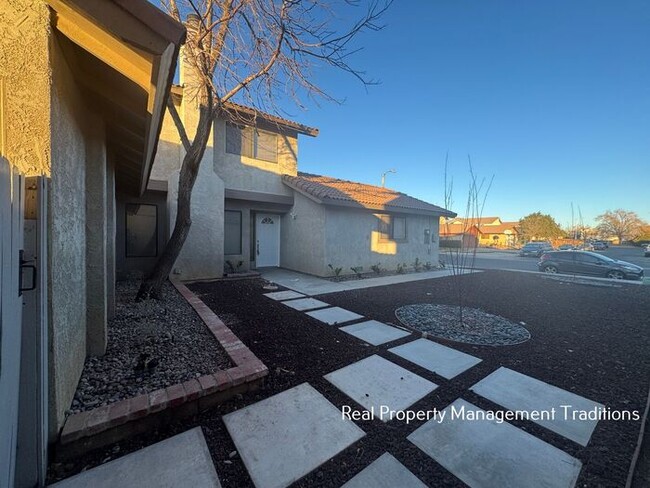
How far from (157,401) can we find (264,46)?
547cm

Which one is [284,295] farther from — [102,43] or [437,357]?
[102,43]

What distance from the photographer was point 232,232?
9.58 metres

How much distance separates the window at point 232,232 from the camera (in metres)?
9.41

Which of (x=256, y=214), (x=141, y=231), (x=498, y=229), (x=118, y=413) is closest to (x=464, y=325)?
(x=118, y=413)

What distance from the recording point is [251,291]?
6.95 meters

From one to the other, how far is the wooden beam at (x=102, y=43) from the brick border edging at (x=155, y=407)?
2.45 m

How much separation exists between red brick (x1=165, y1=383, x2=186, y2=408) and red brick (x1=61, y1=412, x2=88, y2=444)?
21.1 inches

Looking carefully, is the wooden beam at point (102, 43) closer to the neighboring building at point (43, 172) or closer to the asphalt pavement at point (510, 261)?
the neighboring building at point (43, 172)

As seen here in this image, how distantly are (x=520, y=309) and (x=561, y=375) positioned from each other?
3.40 metres

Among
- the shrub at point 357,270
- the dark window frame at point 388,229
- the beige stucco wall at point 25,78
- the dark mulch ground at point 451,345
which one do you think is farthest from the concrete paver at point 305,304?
the dark window frame at point 388,229

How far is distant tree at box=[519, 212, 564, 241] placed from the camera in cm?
4206

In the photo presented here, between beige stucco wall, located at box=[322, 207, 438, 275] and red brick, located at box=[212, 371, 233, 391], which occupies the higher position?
beige stucco wall, located at box=[322, 207, 438, 275]

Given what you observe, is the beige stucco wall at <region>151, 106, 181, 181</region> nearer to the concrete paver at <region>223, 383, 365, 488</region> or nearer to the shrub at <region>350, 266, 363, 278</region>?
the shrub at <region>350, 266, 363, 278</region>

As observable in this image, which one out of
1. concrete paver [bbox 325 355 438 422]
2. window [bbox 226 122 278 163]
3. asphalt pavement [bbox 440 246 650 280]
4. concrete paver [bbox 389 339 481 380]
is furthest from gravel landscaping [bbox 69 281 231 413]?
asphalt pavement [bbox 440 246 650 280]
